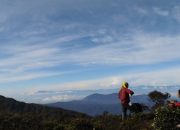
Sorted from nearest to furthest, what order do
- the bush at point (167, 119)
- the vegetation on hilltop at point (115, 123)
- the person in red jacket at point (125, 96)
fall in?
the bush at point (167, 119), the vegetation on hilltop at point (115, 123), the person in red jacket at point (125, 96)

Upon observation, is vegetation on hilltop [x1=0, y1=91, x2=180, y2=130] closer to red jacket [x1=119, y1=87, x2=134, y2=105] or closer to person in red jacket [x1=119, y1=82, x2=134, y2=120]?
person in red jacket [x1=119, y1=82, x2=134, y2=120]

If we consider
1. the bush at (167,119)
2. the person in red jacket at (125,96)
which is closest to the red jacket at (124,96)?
the person in red jacket at (125,96)

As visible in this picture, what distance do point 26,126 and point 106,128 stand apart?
20.2ft

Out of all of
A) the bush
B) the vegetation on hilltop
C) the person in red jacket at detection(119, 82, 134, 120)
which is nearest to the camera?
the bush

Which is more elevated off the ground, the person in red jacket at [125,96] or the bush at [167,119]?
the person in red jacket at [125,96]

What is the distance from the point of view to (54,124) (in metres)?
26.3

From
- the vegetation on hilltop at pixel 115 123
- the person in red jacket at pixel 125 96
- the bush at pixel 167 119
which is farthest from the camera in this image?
the person in red jacket at pixel 125 96

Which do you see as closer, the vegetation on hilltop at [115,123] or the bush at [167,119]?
the bush at [167,119]

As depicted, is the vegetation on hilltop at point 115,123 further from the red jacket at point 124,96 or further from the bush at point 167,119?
the red jacket at point 124,96

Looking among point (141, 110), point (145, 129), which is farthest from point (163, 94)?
point (145, 129)

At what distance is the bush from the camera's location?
20.5 metres

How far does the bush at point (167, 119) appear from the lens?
20.5 metres

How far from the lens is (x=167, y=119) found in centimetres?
2067

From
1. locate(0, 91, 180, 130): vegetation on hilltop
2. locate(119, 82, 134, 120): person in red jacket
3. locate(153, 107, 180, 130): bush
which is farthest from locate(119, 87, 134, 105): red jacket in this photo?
locate(153, 107, 180, 130): bush
